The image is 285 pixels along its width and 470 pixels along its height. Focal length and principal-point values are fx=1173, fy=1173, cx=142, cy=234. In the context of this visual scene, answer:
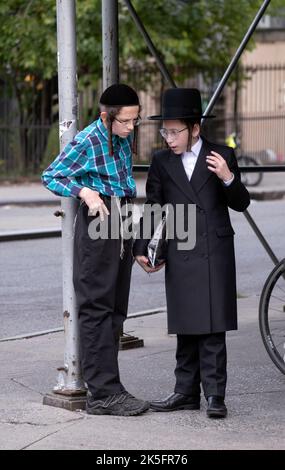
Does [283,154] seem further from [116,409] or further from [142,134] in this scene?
[116,409]

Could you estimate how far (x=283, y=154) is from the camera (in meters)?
32.4

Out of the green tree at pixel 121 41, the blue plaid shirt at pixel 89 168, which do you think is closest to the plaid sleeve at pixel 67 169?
the blue plaid shirt at pixel 89 168

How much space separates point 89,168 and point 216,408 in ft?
4.55

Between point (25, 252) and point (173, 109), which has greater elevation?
point (173, 109)

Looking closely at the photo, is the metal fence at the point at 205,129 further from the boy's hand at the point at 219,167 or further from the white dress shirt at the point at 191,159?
the boy's hand at the point at 219,167

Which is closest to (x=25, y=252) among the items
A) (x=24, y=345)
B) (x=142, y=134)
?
(x=24, y=345)

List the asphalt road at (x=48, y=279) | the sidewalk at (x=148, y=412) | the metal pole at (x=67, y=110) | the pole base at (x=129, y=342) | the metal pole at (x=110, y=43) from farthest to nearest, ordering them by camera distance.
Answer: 1. the asphalt road at (x=48, y=279)
2. the pole base at (x=129, y=342)
3. the metal pole at (x=110, y=43)
4. the metal pole at (x=67, y=110)
5. the sidewalk at (x=148, y=412)

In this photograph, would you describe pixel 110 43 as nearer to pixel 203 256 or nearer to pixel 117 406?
pixel 203 256

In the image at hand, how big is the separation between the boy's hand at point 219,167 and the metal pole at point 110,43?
2.05 metres

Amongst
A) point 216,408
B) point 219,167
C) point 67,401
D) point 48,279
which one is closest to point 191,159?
point 219,167

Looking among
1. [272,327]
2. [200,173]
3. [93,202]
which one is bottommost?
[272,327]

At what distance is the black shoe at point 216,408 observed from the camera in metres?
5.98

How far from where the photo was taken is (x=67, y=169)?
5.95 meters
